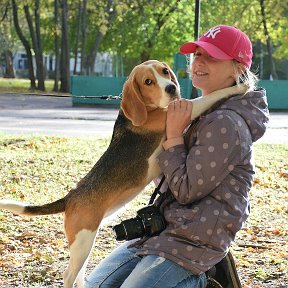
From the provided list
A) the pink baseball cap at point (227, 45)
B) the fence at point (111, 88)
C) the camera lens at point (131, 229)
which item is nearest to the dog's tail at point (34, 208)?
the camera lens at point (131, 229)

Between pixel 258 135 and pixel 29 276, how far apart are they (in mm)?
3040

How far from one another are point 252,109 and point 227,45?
35cm

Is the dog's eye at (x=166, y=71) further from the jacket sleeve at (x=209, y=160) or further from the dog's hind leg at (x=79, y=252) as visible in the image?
the dog's hind leg at (x=79, y=252)

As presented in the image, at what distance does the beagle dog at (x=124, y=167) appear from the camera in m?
3.91

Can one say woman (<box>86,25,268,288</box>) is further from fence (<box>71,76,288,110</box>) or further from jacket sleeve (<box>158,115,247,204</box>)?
fence (<box>71,76,288,110</box>)

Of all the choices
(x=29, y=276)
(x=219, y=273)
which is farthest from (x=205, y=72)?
(x=29, y=276)

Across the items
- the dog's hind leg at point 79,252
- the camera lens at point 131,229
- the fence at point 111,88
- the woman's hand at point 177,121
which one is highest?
the woman's hand at point 177,121

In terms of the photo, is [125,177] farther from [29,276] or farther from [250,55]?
[29,276]

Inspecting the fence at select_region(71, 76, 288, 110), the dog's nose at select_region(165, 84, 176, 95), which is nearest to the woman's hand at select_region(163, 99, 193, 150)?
the dog's nose at select_region(165, 84, 176, 95)

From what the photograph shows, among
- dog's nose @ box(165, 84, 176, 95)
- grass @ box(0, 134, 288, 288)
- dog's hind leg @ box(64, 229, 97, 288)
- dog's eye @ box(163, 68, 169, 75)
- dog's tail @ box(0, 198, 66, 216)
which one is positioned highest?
dog's eye @ box(163, 68, 169, 75)

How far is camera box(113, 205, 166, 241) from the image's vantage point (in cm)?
349

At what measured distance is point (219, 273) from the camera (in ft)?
12.0

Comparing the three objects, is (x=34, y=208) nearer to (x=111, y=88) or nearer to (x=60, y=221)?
(x=60, y=221)

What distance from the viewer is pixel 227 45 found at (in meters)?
3.46
